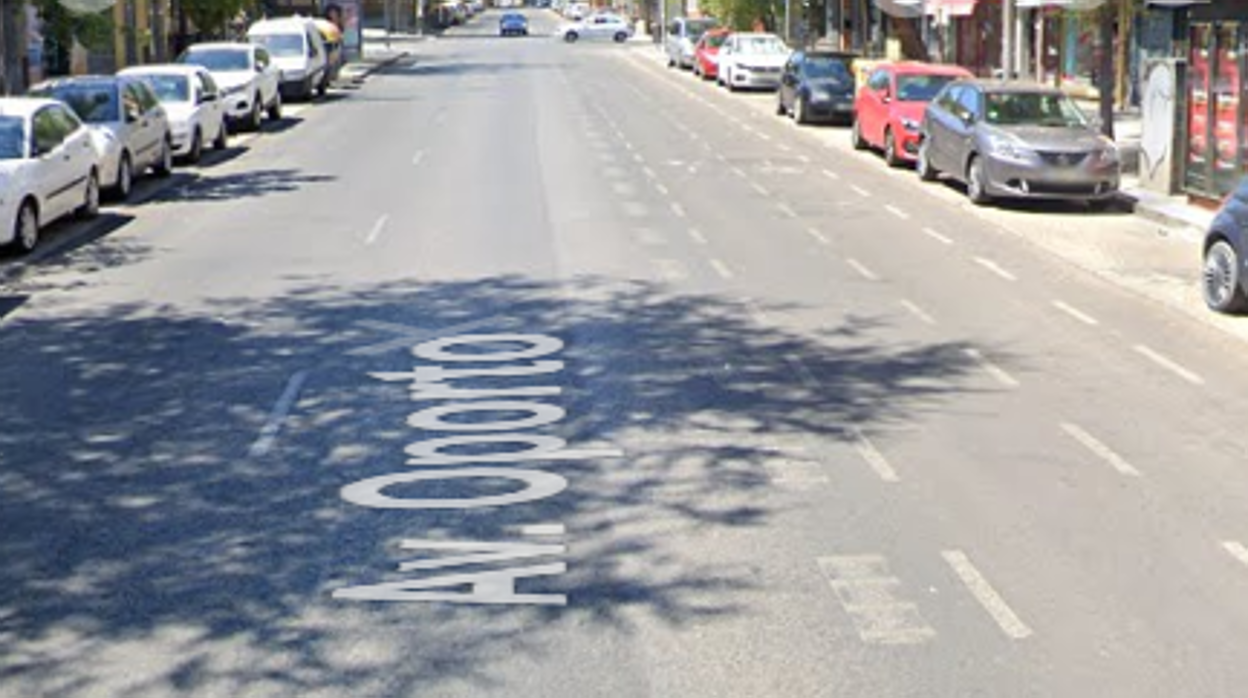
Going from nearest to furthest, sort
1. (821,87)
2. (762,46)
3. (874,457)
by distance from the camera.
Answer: (874,457) < (821,87) < (762,46)

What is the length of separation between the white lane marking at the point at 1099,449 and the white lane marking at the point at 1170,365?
1.84 meters

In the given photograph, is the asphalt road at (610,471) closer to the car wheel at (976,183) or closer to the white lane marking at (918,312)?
the white lane marking at (918,312)

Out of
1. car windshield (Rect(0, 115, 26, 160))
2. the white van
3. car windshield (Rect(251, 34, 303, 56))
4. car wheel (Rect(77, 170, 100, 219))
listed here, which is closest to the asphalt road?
car windshield (Rect(0, 115, 26, 160))

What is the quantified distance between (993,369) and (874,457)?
2638 mm

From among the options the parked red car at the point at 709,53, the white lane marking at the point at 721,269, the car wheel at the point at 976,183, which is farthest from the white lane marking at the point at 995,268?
the parked red car at the point at 709,53

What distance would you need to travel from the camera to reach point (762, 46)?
4684 centimetres

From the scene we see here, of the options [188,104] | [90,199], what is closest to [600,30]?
[188,104]

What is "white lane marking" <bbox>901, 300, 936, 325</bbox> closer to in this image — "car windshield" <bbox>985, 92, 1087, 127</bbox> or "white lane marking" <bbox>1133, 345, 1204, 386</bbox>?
"white lane marking" <bbox>1133, 345, 1204, 386</bbox>

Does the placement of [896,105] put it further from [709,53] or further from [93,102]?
[709,53]

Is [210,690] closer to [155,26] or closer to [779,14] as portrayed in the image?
[155,26]

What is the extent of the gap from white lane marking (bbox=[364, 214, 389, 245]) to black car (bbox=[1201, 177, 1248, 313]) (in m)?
8.43

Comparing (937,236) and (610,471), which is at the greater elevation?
(937,236)

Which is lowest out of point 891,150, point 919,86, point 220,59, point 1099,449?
point 1099,449

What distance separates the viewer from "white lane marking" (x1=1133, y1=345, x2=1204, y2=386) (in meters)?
11.3
